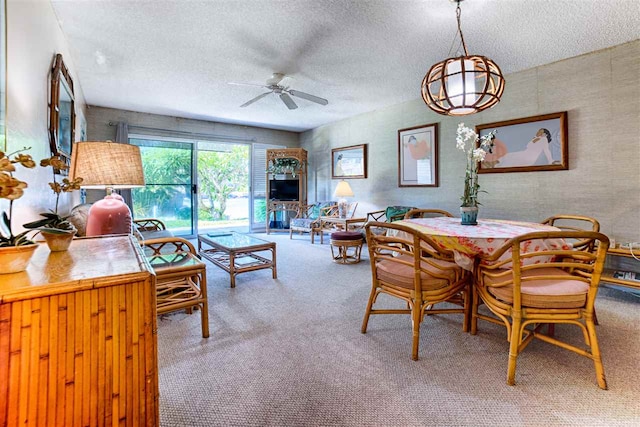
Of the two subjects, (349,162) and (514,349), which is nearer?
(514,349)

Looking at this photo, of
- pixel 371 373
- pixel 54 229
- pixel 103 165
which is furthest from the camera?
pixel 103 165

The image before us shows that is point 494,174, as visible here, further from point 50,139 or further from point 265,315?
point 50,139

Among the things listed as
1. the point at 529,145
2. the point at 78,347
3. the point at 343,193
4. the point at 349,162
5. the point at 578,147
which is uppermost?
the point at 349,162

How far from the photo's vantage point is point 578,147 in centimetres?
331

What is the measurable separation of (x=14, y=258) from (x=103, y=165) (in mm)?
1124

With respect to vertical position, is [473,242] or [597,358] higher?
[473,242]

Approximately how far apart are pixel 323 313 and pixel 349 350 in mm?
589

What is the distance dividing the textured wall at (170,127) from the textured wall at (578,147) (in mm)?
3472

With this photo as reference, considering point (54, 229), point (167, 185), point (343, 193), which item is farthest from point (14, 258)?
point (167, 185)

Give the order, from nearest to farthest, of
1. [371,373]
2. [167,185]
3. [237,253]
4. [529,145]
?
[371,373], [237,253], [529,145], [167,185]

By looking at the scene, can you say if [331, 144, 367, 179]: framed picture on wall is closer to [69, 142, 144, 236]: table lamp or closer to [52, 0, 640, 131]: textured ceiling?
[52, 0, 640, 131]: textured ceiling

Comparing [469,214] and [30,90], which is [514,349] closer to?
[469,214]

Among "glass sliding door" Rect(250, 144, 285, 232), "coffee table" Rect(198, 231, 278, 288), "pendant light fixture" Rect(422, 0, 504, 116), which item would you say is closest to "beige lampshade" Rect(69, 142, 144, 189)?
"coffee table" Rect(198, 231, 278, 288)

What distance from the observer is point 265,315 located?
96.7 inches
